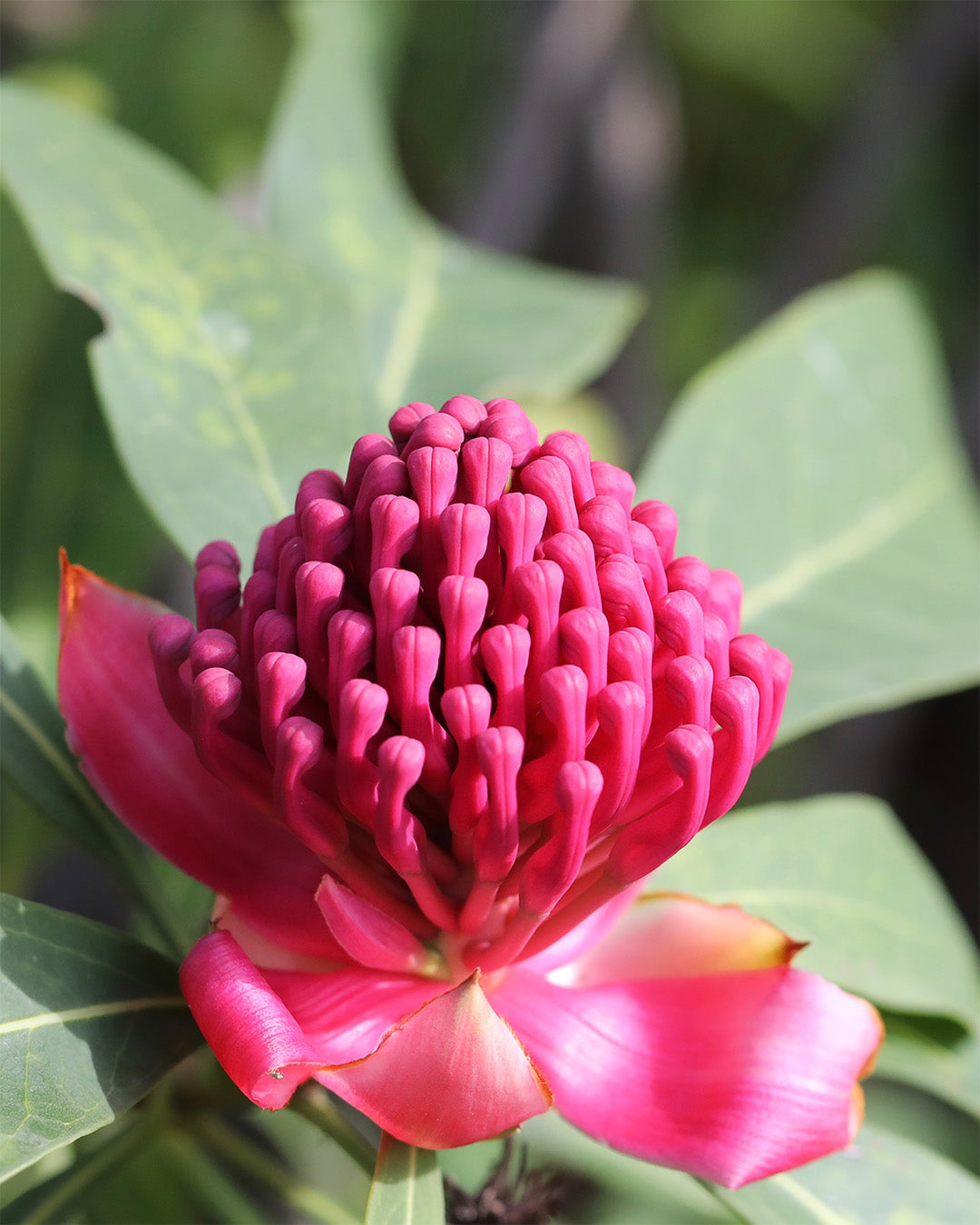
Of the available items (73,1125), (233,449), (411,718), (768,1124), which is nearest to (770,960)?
(768,1124)

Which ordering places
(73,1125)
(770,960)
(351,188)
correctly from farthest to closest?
(351,188), (770,960), (73,1125)

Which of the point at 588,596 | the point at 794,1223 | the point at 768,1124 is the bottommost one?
the point at 794,1223

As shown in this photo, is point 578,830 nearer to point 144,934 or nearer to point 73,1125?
point 73,1125

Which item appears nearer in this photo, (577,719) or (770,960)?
(577,719)

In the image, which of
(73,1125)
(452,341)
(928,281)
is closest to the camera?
(73,1125)

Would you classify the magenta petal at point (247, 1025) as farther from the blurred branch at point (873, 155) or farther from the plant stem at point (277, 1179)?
the blurred branch at point (873, 155)

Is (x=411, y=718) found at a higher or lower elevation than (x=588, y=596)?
lower

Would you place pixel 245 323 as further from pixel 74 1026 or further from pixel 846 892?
pixel 846 892
